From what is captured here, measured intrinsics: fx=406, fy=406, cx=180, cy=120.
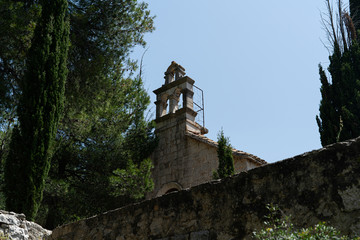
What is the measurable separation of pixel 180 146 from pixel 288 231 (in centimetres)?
1110

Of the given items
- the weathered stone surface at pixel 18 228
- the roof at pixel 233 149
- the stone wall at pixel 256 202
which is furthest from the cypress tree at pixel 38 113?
the roof at pixel 233 149

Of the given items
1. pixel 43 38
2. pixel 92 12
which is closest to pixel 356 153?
pixel 43 38

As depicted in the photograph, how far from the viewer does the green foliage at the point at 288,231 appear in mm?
2422

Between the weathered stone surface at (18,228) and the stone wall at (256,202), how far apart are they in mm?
1233

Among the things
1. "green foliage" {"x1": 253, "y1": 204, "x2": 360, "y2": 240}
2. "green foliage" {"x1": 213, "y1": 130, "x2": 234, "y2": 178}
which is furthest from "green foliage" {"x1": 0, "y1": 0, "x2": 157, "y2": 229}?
"green foliage" {"x1": 253, "y1": 204, "x2": 360, "y2": 240}

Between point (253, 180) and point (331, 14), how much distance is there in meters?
12.8

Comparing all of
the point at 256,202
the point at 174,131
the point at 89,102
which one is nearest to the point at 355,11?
the point at 174,131

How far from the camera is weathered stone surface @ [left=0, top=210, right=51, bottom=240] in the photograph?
4.81m

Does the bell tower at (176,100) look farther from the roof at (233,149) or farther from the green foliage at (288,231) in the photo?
the green foliage at (288,231)

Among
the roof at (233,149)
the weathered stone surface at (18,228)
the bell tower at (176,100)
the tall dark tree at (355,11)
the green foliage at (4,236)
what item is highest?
the tall dark tree at (355,11)

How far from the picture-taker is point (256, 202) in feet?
11.0

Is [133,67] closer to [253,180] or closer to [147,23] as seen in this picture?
[147,23]

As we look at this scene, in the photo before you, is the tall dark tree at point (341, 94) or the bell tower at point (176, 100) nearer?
the tall dark tree at point (341, 94)

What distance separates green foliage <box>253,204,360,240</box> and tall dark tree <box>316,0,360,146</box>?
8.68m
